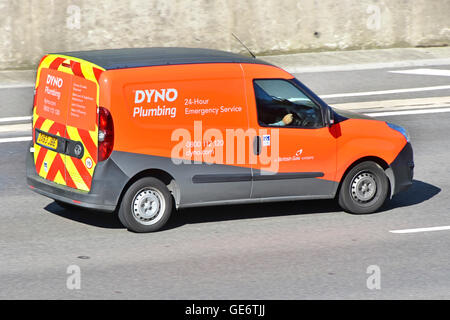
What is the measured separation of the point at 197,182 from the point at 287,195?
3.57ft

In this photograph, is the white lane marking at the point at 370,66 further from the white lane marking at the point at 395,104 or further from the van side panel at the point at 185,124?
the van side panel at the point at 185,124

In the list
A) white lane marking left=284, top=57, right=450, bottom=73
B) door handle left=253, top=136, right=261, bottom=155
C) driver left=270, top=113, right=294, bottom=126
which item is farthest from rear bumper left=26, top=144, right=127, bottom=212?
white lane marking left=284, top=57, right=450, bottom=73

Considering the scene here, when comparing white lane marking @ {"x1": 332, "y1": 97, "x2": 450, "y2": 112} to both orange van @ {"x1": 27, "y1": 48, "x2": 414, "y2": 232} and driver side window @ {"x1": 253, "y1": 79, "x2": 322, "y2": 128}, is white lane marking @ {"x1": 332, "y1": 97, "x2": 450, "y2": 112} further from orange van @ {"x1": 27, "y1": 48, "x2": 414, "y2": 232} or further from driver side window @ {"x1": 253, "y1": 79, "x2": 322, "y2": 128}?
driver side window @ {"x1": 253, "y1": 79, "x2": 322, "y2": 128}

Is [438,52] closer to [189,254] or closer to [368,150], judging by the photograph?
[368,150]

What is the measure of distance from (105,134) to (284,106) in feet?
6.83

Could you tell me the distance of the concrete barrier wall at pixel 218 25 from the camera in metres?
18.3

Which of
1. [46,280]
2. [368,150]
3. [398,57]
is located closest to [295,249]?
[368,150]

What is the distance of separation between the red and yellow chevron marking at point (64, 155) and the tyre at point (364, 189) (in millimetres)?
2907

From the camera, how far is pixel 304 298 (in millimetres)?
7359

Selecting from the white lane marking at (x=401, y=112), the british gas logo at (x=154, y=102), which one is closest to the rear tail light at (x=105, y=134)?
the british gas logo at (x=154, y=102)

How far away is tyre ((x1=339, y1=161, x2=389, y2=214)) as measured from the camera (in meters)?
9.90

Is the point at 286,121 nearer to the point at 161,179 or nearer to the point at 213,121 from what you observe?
the point at 213,121

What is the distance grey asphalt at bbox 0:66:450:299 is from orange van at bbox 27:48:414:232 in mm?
352

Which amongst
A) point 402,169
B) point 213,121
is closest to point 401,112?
point 402,169
